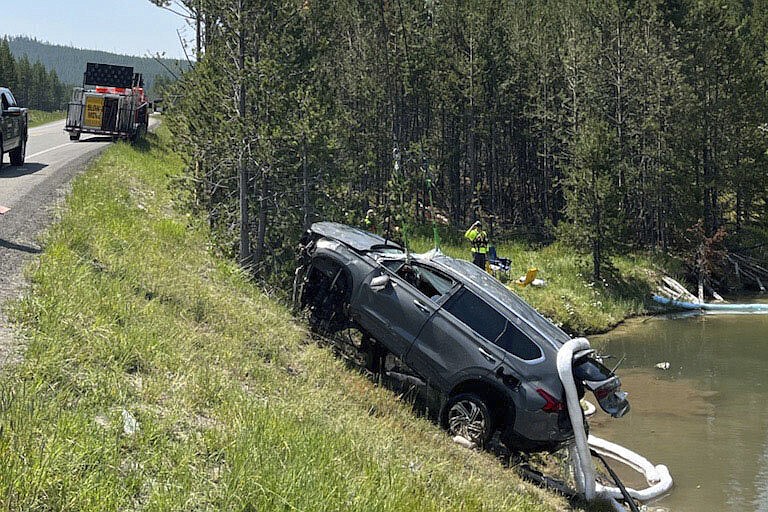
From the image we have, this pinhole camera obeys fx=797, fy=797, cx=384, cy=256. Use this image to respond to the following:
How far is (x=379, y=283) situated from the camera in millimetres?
9750

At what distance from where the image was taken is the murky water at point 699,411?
1123cm

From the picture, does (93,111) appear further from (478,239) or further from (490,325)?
(490,325)

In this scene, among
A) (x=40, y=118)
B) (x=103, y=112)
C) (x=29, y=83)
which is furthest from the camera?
(x=29, y=83)

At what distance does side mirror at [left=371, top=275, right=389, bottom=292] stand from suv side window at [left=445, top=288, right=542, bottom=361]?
31.7 inches

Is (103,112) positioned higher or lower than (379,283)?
lower

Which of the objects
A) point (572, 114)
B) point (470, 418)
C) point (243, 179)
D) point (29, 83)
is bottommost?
point (29, 83)

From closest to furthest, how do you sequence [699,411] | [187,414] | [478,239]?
[187,414], [699,411], [478,239]

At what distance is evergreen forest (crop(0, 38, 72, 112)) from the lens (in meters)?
89.4

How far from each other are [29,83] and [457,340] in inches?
4633

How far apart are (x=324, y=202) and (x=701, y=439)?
8330 millimetres

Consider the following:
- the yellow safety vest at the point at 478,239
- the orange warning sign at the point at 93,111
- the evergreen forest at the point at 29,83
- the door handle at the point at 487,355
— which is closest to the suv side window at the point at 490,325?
the door handle at the point at 487,355

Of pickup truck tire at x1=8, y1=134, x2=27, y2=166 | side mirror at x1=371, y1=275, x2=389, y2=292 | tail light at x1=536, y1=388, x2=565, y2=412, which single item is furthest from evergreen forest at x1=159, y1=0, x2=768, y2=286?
tail light at x1=536, y1=388, x2=565, y2=412

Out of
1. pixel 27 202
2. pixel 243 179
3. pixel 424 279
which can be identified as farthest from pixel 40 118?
pixel 424 279

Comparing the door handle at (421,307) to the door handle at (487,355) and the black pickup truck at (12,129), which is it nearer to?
the door handle at (487,355)
